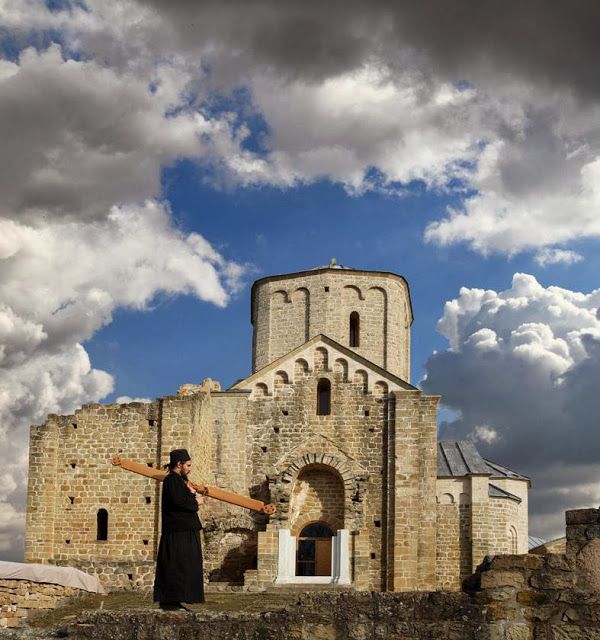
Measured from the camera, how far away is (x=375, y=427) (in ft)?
102

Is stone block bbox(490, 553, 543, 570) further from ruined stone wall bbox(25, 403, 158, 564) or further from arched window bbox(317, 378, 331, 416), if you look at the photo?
arched window bbox(317, 378, 331, 416)

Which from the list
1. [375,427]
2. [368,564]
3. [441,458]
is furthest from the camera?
[441,458]

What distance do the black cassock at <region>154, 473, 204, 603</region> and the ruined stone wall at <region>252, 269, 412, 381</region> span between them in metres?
26.6

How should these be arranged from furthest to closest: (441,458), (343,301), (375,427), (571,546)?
1. (343,301)
2. (441,458)
3. (375,427)
4. (571,546)

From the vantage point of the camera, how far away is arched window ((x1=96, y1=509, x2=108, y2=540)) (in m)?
29.9

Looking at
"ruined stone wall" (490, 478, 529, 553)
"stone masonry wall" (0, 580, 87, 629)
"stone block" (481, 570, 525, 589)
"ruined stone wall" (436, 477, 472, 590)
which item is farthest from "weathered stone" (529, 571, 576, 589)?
"ruined stone wall" (490, 478, 529, 553)

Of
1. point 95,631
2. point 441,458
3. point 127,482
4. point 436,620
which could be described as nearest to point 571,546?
point 436,620

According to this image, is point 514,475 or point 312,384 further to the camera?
point 514,475

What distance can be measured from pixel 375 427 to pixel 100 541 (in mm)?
9011

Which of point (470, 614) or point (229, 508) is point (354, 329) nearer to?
point (229, 508)

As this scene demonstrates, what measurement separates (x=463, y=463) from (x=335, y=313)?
729cm

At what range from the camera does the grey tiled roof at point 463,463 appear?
3409 cm

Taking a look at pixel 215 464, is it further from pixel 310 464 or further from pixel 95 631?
pixel 95 631

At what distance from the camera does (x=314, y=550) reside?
30328 mm
